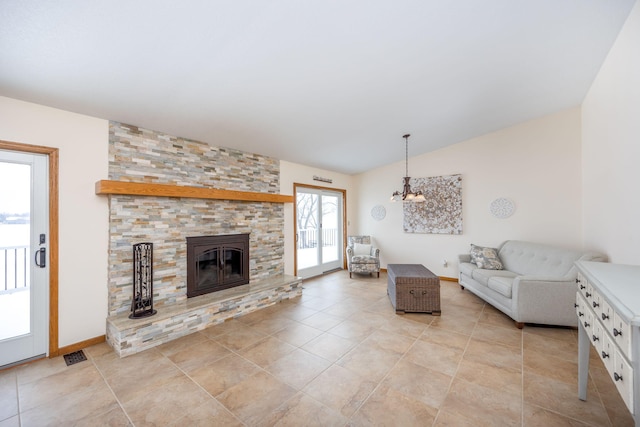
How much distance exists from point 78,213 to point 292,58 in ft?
8.76

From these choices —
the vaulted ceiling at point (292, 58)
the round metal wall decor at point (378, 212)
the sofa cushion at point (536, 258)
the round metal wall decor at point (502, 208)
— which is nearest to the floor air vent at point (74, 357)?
the vaulted ceiling at point (292, 58)

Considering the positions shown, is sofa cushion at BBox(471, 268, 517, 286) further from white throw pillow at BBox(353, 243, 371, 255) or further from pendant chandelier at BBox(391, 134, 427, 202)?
white throw pillow at BBox(353, 243, 371, 255)

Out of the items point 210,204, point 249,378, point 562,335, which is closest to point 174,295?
point 210,204

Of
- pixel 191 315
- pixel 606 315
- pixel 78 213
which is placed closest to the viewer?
pixel 606 315

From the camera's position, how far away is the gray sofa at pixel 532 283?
9.78 ft

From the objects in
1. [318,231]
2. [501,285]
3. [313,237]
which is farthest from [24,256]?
[501,285]

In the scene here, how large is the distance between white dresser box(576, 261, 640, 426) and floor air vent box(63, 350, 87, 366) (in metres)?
3.86

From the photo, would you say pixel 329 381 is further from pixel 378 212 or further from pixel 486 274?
pixel 378 212

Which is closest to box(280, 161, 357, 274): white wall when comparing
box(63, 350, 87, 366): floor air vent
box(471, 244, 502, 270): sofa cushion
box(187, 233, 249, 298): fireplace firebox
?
box(187, 233, 249, 298): fireplace firebox

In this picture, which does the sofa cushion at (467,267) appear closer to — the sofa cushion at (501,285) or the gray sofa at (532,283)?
the gray sofa at (532,283)

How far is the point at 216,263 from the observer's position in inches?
150

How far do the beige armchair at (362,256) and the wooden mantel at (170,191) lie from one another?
2470 mm

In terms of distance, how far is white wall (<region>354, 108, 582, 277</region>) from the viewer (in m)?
4.14

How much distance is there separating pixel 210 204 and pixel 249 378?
241cm
